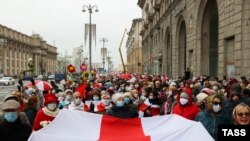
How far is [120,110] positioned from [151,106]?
8.69 ft

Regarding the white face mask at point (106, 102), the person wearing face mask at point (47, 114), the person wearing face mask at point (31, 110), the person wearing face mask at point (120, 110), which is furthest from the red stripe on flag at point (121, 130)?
the white face mask at point (106, 102)

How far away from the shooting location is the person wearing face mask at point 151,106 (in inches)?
396

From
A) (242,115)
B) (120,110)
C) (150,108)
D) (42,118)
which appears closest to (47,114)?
(42,118)

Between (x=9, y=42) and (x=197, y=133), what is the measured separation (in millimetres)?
114695

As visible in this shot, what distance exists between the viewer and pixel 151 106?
10.7m

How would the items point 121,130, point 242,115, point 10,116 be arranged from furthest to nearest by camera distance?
point 121,130, point 10,116, point 242,115

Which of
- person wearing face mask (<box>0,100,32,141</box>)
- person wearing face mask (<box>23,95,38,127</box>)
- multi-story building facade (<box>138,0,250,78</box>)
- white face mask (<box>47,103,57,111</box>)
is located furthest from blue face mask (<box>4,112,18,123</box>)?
multi-story building facade (<box>138,0,250,78</box>)

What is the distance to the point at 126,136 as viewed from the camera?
230 inches

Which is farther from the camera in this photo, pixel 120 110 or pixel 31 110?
pixel 31 110

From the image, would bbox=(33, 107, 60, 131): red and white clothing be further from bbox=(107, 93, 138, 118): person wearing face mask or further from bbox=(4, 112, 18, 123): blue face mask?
bbox=(4, 112, 18, 123): blue face mask

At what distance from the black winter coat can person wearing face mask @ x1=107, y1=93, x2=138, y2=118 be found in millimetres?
2316

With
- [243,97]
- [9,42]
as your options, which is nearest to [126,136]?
[243,97]

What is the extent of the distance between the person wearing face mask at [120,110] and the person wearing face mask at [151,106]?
1.70 meters

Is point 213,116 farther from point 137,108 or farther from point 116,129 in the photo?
point 137,108
